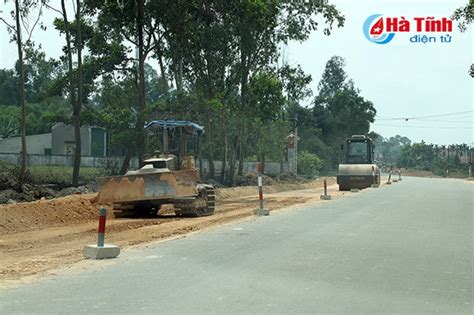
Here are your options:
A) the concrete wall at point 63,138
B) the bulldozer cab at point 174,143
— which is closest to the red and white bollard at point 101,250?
the bulldozer cab at point 174,143

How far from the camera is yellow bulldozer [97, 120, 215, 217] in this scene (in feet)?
65.8

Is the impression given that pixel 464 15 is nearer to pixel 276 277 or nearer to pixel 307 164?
pixel 276 277

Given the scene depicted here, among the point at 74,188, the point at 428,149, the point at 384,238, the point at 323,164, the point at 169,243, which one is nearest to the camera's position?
the point at 169,243

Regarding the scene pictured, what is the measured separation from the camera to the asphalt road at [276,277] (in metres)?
7.70

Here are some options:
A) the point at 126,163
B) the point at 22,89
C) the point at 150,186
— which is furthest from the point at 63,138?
the point at 150,186

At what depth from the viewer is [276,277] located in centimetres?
945

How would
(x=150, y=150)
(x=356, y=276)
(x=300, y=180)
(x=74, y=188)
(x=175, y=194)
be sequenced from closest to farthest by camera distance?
(x=356, y=276), (x=175, y=194), (x=74, y=188), (x=150, y=150), (x=300, y=180)

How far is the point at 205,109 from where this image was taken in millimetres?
33562

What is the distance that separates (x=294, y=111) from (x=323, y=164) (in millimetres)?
8130

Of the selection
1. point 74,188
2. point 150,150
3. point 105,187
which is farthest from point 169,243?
point 150,150

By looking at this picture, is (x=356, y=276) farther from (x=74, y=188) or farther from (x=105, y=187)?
(x=74, y=188)

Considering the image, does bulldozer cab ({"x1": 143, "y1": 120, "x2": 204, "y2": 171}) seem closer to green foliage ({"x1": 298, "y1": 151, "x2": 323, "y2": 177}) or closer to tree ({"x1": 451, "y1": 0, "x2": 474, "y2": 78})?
tree ({"x1": 451, "y1": 0, "x2": 474, "y2": 78})

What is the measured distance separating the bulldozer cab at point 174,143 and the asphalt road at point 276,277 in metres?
6.19


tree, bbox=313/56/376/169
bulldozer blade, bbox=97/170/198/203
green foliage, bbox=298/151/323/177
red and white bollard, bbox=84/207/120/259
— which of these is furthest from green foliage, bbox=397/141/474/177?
red and white bollard, bbox=84/207/120/259
